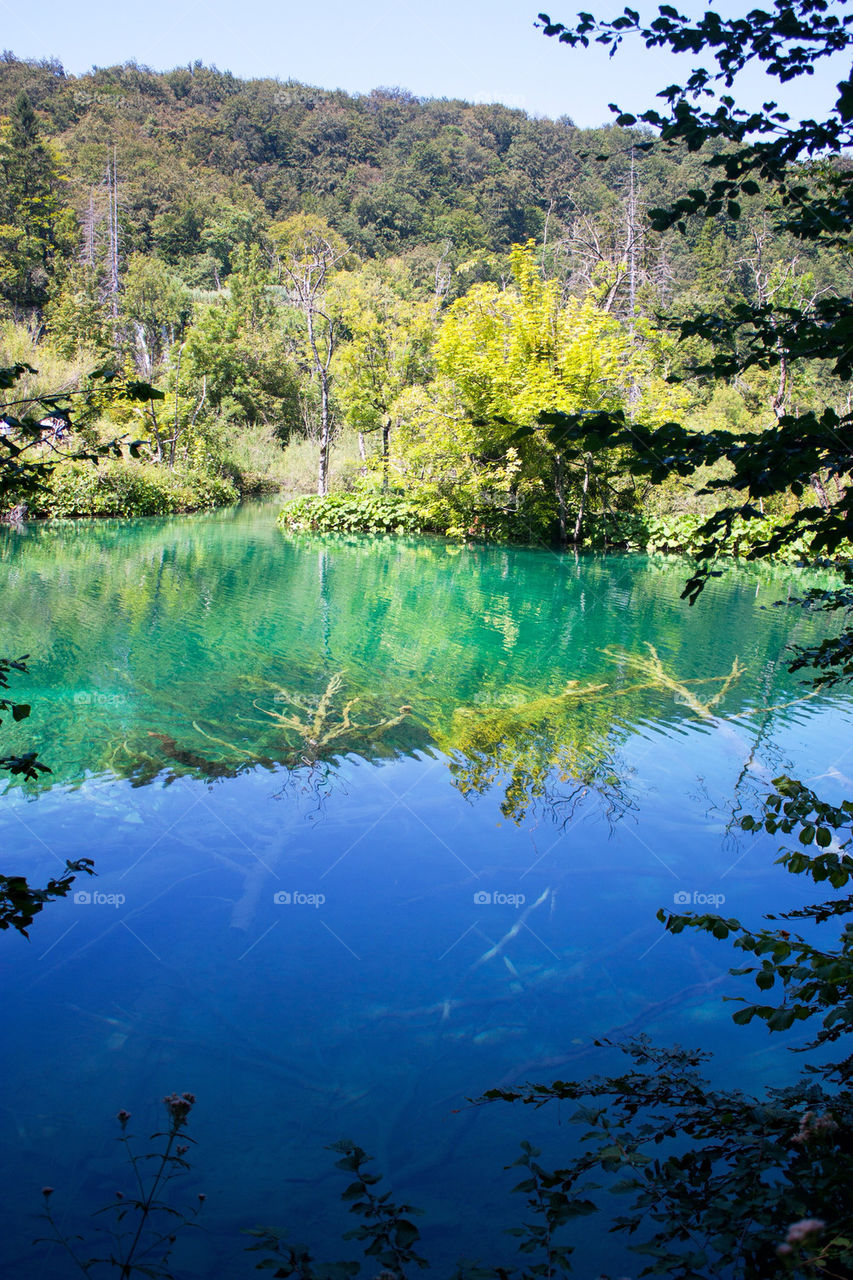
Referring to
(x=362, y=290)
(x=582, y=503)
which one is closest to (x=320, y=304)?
(x=362, y=290)

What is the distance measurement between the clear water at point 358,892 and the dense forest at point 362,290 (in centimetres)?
266

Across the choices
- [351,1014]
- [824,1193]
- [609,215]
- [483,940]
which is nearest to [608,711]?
[483,940]

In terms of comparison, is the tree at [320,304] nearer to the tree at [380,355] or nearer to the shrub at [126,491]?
the tree at [380,355]

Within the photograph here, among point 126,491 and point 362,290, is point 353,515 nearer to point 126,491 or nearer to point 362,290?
point 126,491

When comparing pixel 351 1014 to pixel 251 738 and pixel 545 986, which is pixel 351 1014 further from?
pixel 251 738

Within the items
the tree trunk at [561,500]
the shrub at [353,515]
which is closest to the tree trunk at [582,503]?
the tree trunk at [561,500]

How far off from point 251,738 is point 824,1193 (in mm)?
6177

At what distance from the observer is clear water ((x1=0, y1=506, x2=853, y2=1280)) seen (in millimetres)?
3076

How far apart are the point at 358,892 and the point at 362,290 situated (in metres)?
23.1

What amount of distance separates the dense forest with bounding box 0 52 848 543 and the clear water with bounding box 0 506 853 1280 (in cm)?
266

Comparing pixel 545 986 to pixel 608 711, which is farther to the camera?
pixel 608 711

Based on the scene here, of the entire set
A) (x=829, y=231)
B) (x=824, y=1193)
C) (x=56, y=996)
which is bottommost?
(x=56, y=996)

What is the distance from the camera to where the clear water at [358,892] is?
308cm

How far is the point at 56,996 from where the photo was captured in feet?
12.6
